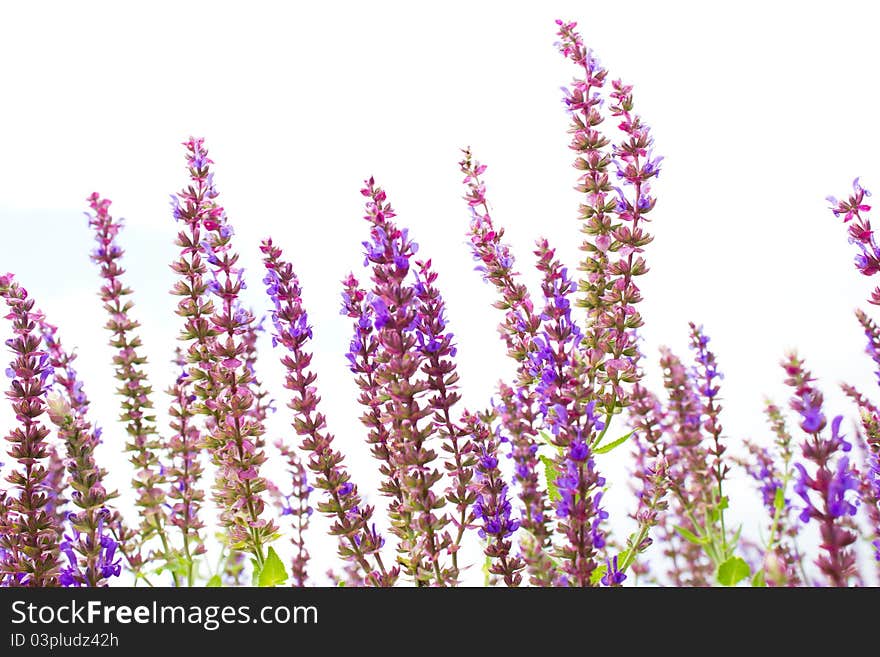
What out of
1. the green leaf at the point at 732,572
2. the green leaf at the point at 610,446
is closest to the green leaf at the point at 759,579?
the green leaf at the point at 732,572

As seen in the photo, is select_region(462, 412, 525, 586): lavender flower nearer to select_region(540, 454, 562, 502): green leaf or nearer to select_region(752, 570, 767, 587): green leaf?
select_region(540, 454, 562, 502): green leaf

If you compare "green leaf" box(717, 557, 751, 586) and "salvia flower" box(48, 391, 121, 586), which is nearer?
"salvia flower" box(48, 391, 121, 586)

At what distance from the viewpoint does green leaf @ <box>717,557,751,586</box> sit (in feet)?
9.23

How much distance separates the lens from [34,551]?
2545 mm

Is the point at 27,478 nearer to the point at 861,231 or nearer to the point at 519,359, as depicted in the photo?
the point at 519,359

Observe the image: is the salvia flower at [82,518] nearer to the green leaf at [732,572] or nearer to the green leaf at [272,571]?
the green leaf at [272,571]

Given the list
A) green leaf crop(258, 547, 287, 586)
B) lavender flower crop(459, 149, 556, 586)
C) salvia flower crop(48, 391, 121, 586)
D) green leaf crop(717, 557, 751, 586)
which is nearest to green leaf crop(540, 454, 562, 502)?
lavender flower crop(459, 149, 556, 586)

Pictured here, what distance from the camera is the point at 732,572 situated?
9.31 ft
